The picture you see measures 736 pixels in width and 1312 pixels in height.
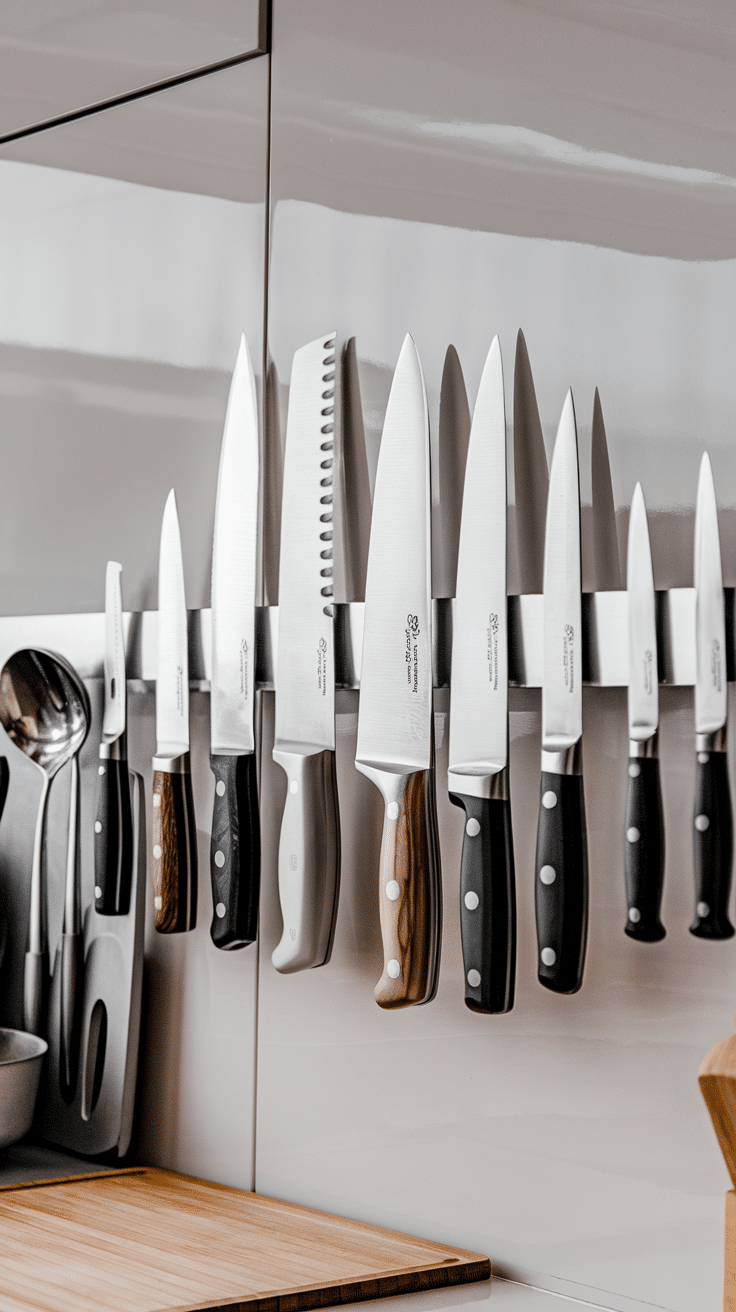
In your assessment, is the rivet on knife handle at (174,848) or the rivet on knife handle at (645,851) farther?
the rivet on knife handle at (174,848)

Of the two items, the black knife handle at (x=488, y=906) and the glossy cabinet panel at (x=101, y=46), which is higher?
the glossy cabinet panel at (x=101, y=46)

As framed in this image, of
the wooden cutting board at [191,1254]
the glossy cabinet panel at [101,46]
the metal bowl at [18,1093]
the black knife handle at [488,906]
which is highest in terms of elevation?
the glossy cabinet panel at [101,46]

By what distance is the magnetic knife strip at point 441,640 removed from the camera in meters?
0.81

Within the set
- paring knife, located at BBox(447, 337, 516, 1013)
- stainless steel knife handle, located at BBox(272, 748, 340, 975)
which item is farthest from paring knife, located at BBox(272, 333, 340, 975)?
paring knife, located at BBox(447, 337, 516, 1013)

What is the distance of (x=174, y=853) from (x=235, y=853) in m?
0.07

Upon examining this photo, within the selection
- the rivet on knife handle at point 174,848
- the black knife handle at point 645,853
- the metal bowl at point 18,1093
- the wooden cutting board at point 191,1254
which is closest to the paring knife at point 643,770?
the black knife handle at point 645,853

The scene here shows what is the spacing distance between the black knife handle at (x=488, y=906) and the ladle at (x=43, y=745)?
40cm

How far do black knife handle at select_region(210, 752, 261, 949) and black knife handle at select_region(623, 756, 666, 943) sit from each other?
286 mm

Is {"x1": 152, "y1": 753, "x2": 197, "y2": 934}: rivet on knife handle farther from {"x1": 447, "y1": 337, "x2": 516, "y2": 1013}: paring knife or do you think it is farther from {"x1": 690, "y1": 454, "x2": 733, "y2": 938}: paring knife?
{"x1": 690, "y1": 454, "x2": 733, "y2": 938}: paring knife

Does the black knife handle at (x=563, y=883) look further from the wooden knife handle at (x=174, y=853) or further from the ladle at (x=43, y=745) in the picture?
the ladle at (x=43, y=745)

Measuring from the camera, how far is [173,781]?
1.03 metres

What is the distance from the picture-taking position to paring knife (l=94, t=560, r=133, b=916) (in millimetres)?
1076

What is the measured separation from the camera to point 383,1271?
0.83m

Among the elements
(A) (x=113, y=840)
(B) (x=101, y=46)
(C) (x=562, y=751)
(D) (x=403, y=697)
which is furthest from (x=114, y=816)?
(B) (x=101, y=46)
